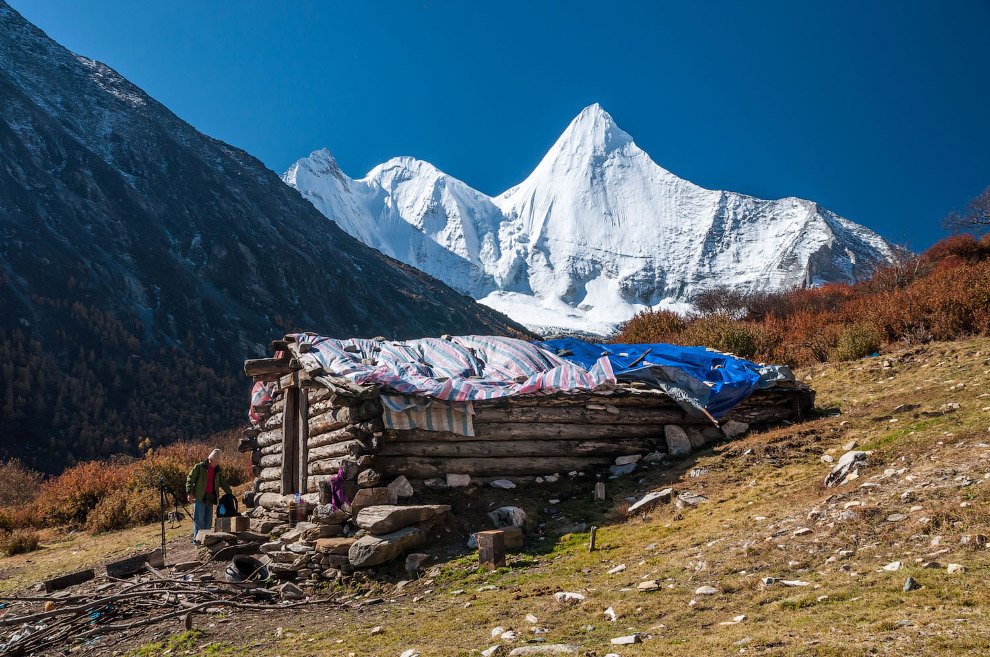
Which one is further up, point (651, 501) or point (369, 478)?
point (369, 478)

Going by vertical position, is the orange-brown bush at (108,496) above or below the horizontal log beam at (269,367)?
below

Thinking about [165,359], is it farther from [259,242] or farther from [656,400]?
[656,400]

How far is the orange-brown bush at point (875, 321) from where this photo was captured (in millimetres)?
12422

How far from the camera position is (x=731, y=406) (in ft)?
33.9

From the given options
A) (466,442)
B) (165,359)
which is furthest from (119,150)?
(466,442)

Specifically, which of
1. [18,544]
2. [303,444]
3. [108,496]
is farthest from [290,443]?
[108,496]

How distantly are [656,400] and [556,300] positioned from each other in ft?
322

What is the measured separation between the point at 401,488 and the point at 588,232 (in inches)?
4643

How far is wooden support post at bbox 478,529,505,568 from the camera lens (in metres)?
6.62

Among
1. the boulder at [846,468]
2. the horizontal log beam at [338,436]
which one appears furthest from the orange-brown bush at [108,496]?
the boulder at [846,468]

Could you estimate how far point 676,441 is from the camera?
33.6 feet

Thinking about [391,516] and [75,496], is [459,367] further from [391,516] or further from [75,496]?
[75,496]

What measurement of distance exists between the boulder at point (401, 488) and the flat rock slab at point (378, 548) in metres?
1.05

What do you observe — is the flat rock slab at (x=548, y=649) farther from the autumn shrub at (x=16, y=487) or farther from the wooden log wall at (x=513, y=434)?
the autumn shrub at (x=16, y=487)
